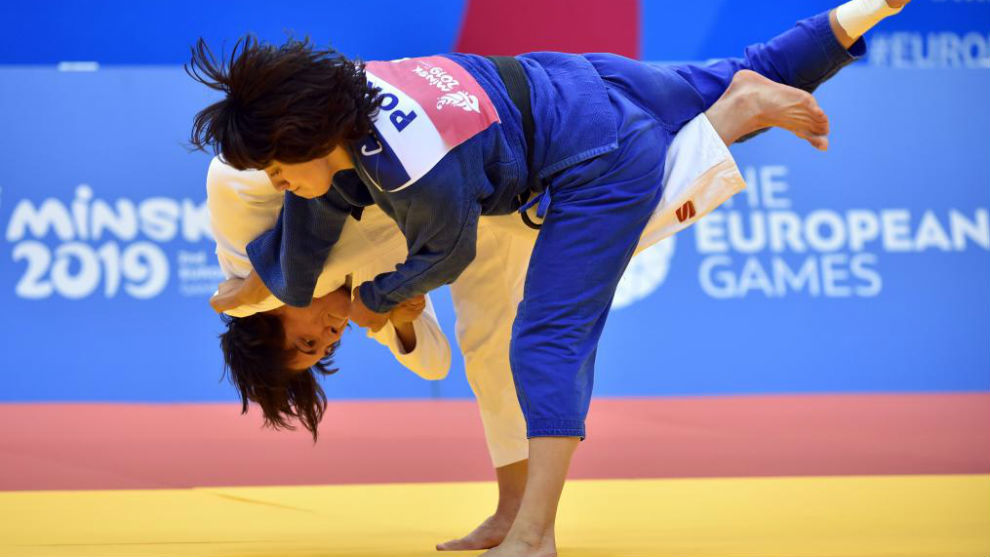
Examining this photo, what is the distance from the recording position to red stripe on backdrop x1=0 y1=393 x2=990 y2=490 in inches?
134

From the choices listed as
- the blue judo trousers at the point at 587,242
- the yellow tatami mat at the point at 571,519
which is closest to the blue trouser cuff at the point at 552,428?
the blue judo trousers at the point at 587,242

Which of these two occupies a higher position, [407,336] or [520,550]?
[407,336]

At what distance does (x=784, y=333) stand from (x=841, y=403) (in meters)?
0.47

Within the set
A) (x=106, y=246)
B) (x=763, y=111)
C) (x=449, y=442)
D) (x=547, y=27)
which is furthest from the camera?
(x=547, y=27)

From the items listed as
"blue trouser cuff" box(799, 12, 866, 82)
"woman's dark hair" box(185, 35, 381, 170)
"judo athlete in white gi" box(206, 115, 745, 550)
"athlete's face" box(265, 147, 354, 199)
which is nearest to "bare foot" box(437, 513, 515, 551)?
"judo athlete in white gi" box(206, 115, 745, 550)

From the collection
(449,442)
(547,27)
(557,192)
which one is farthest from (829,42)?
(547,27)

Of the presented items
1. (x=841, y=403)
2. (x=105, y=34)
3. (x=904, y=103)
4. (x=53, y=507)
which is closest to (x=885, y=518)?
(x=53, y=507)

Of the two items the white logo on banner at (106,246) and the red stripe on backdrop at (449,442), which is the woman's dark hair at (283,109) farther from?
the white logo on banner at (106,246)

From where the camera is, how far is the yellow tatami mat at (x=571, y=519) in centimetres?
211

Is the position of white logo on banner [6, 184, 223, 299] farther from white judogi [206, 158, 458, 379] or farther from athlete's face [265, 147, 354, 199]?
athlete's face [265, 147, 354, 199]

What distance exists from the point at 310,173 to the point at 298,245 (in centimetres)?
33

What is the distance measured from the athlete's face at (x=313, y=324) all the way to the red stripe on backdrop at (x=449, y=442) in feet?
3.03

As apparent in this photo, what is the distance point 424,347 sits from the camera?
2.50m

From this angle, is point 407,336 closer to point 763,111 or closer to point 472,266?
point 472,266
